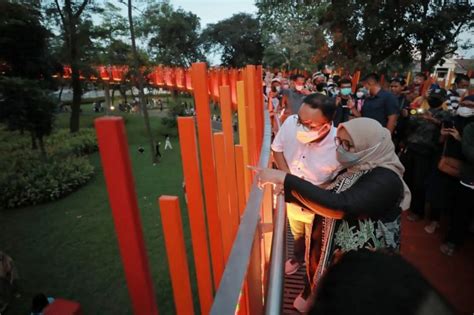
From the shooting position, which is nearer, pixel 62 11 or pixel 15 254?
pixel 15 254

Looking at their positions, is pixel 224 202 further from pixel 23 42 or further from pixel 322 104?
pixel 23 42

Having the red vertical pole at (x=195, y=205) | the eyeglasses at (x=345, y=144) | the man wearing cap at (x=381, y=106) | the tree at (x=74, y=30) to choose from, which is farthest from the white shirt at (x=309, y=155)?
the tree at (x=74, y=30)

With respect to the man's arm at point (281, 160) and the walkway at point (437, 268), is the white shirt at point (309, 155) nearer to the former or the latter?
the man's arm at point (281, 160)

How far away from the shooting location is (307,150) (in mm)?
2484

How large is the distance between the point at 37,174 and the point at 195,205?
41.3 feet

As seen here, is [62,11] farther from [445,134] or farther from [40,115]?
[445,134]

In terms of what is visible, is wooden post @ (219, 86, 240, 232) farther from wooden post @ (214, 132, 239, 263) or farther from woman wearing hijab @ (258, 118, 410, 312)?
woman wearing hijab @ (258, 118, 410, 312)

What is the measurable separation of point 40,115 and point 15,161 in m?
2.67

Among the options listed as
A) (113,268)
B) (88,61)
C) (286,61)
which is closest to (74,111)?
(88,61)

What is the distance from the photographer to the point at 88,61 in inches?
692

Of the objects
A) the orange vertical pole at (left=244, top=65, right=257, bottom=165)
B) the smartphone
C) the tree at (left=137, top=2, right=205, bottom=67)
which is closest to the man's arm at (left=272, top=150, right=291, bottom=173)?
the orange vertical pole at (left=244, top=65, right=257, bottom=165)

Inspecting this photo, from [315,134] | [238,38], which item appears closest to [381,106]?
[315,134]

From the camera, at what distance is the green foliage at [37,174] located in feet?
36.2

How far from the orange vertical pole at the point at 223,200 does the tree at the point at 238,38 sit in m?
41.8
